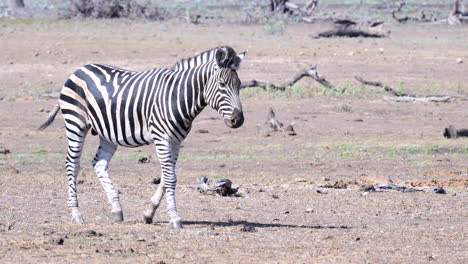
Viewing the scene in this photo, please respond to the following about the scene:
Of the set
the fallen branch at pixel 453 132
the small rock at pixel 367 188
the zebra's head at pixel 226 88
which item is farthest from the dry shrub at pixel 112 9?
the zebra's head at pixel 226 88

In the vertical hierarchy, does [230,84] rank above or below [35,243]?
above

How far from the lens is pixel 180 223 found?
898 cm

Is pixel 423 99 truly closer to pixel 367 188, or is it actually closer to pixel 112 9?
pixel 367 188

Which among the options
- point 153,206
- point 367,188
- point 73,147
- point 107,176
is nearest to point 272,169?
point 367,188

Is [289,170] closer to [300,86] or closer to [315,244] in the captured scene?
[315,244]

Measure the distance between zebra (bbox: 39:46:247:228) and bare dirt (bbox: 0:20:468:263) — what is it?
504 millimetres

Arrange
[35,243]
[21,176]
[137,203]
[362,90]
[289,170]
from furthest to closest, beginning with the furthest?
[362,90]
[289,170]
[21,176]
[137,203]
[35,243]

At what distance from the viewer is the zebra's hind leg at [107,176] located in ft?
30.9

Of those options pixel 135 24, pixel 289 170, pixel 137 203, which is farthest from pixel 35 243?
pixel 135 24

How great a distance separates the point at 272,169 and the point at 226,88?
4850mm

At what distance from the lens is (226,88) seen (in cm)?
877

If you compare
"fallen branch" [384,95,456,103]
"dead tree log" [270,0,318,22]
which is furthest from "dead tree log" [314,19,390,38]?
"fallen branch" [384,95,456,103]

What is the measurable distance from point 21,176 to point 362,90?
10.4 m

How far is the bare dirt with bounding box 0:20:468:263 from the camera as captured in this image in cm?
791
